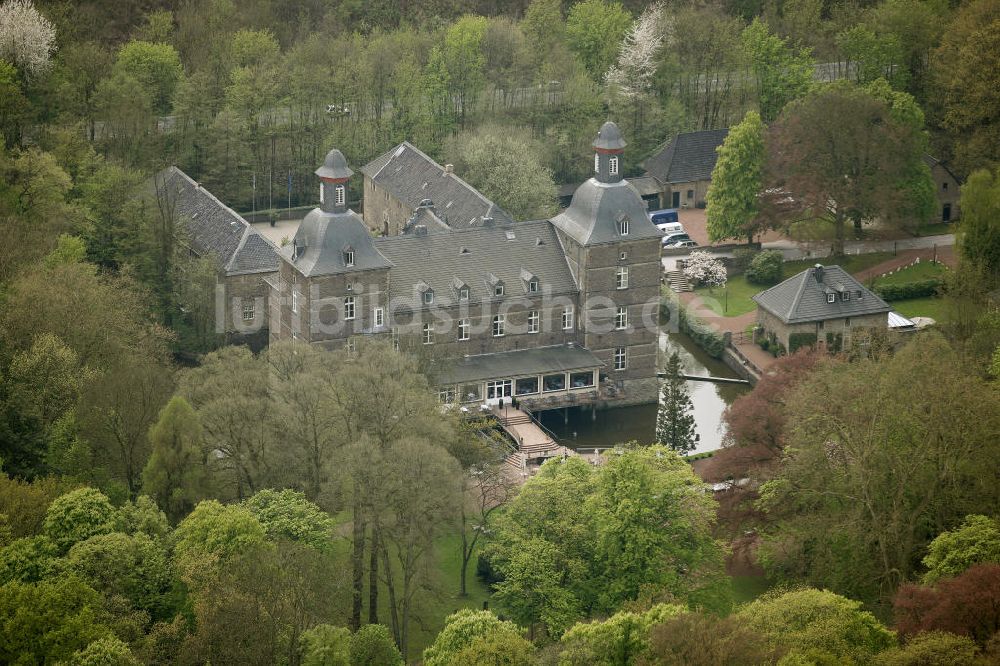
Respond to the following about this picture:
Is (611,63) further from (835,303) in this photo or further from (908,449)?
(908,449)

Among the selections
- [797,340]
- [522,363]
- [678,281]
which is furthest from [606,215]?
[678,281]

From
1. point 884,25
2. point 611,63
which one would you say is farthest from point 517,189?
point 884,25

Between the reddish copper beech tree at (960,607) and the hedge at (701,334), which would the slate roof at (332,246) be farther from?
the reddish copper beech tree at (960,607)

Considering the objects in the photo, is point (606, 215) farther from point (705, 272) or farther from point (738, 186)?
point (738, 186)

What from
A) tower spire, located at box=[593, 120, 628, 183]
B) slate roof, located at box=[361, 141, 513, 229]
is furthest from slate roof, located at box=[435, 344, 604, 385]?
tower spire, located at box=[593, 120, 628, 183]

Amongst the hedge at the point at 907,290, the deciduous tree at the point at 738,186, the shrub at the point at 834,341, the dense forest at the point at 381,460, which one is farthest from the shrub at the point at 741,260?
the shrub at the point at 834,341
